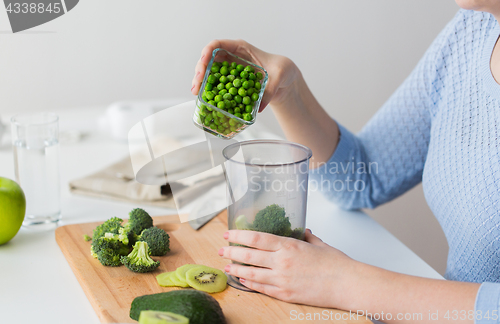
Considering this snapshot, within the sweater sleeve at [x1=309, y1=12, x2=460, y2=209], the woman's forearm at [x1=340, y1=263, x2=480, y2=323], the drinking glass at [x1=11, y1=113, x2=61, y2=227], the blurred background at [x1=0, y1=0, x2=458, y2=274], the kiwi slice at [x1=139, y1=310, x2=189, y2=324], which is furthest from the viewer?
the blurred background at [x1=0, y1=0, x2=458, y2=274]

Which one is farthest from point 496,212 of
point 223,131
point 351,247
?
point 223,131

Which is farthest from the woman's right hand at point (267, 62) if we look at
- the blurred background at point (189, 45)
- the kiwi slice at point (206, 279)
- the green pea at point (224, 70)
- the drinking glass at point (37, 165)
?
the blurred background at point (189, 45)

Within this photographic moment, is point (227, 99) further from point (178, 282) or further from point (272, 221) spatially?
point (178, 282)

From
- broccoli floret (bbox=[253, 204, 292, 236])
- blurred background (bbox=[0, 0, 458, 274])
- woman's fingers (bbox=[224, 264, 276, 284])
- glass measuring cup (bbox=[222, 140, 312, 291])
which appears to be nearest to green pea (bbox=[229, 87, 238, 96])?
glass measuring cup (bbox=[222, 140, 312, 291])

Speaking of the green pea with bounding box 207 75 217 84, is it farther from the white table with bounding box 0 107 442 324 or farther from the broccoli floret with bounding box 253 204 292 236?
the white table with bounding box 0 107 442 324

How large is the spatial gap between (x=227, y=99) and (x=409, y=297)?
1.62ft

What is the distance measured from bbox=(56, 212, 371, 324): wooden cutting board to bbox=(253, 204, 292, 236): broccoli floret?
0.42ft

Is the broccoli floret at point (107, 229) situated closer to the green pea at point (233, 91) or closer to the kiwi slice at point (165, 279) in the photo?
the kiwi slice at point (165, 279)

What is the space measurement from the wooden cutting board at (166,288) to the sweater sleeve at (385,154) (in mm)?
381

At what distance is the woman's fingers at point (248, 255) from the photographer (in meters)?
0.90

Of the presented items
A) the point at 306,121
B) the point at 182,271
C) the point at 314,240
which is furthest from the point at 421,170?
the point at 182,271

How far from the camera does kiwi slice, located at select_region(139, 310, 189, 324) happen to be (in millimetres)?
712

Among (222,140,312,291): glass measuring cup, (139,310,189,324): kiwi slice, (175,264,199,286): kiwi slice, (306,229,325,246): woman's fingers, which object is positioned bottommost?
(175,264,199,286): kiwi slice

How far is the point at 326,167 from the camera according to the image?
141 centimetres
